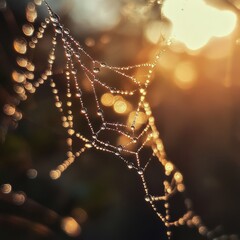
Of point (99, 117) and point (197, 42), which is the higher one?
point (197, 42)

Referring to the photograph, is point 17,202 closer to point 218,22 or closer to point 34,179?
point 34,179

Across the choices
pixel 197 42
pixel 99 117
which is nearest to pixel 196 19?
pixel 197 42

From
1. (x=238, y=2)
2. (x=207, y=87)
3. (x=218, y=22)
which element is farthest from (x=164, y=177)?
(x=238, y=2)

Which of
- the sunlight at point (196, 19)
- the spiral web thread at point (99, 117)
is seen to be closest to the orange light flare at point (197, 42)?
the sunlight at point (196, 19)

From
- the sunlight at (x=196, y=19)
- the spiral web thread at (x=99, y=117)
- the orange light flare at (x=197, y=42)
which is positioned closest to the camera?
the sunlight at (x=196, y=19)

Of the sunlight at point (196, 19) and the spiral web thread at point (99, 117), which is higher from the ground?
the sunlight at point (196, 19)

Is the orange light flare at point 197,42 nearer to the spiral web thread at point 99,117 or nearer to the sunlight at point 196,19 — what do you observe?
the sunlight at point 196,19

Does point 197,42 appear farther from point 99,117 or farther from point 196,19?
point 99,117

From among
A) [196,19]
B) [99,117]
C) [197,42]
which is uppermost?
[197,42]

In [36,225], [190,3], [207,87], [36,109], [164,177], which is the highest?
[207,87]

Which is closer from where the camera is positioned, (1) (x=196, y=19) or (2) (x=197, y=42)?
(1) (x=196, y=19)

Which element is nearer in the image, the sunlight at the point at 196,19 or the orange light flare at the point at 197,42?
the sunlight at the point at 196,19
